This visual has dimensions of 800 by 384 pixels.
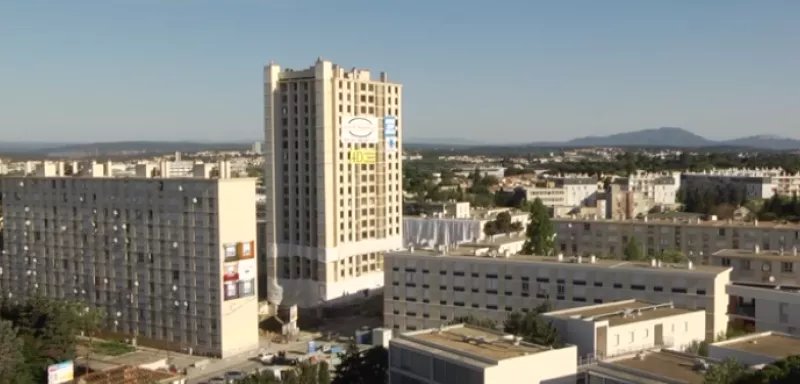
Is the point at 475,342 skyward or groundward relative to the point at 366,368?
skyward

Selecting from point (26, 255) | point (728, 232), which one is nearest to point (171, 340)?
point (26, 255)

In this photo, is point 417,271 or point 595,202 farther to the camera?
point 595,202

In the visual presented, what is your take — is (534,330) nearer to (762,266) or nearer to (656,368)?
(656,368)

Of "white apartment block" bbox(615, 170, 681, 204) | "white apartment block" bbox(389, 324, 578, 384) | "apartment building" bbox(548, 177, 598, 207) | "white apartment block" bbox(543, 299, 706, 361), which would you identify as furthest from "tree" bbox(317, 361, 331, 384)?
"white apartment block" bbox(615, 170, 681, 204)

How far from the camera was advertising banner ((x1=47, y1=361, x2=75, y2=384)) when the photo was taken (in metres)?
33.7

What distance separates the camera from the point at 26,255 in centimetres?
4738

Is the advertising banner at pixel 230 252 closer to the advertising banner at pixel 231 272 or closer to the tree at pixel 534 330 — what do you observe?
the advertising banner at pixel 231 272

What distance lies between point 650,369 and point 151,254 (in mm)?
26185

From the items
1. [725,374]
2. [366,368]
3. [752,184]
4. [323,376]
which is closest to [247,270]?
[323,376]

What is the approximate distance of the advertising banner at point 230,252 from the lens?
40.1 meters

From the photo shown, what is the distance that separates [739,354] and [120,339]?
29023mm

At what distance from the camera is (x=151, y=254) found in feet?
138

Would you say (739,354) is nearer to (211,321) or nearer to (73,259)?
(211,321)

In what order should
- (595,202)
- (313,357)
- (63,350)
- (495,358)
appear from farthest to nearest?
(595,202)
(313,357)
(63,350)
(495,358)
